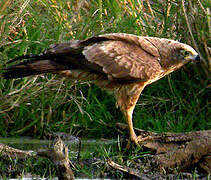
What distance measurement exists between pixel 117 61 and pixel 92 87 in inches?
53.4

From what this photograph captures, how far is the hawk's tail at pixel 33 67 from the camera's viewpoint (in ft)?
13.6

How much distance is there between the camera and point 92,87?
5820 mm

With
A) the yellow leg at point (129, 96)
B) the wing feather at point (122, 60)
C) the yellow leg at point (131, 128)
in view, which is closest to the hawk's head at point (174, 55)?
the wing feather at point (122, 60)

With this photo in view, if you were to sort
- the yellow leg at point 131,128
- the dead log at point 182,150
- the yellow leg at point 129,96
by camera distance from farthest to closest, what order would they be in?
the yellow leg at point 129,96
the yellow leg at point 131,128
the dead log at point 182,150

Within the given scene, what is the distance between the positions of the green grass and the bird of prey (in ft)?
2.04

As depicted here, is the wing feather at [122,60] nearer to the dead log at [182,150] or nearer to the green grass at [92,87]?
the dead log at [182,150]

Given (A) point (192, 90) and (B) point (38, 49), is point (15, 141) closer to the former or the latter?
(B) point (38, 49)

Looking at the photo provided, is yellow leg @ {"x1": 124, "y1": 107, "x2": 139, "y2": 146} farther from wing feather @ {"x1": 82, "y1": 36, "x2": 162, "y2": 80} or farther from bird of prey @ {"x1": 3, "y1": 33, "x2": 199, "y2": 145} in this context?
wing feather @ {"x1": 82, "y1": 36, "x2": 162, "y2": 80}

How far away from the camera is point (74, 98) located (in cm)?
540

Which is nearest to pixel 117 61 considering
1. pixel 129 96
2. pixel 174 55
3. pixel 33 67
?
pixel 129 96

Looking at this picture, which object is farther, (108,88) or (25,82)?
(25,82)

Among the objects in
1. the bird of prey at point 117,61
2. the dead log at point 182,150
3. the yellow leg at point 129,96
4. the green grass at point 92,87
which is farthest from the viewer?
the green grass at point 92,87

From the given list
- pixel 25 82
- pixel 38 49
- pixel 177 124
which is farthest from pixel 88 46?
pixel 177 124

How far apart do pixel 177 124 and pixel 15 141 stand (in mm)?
1861
